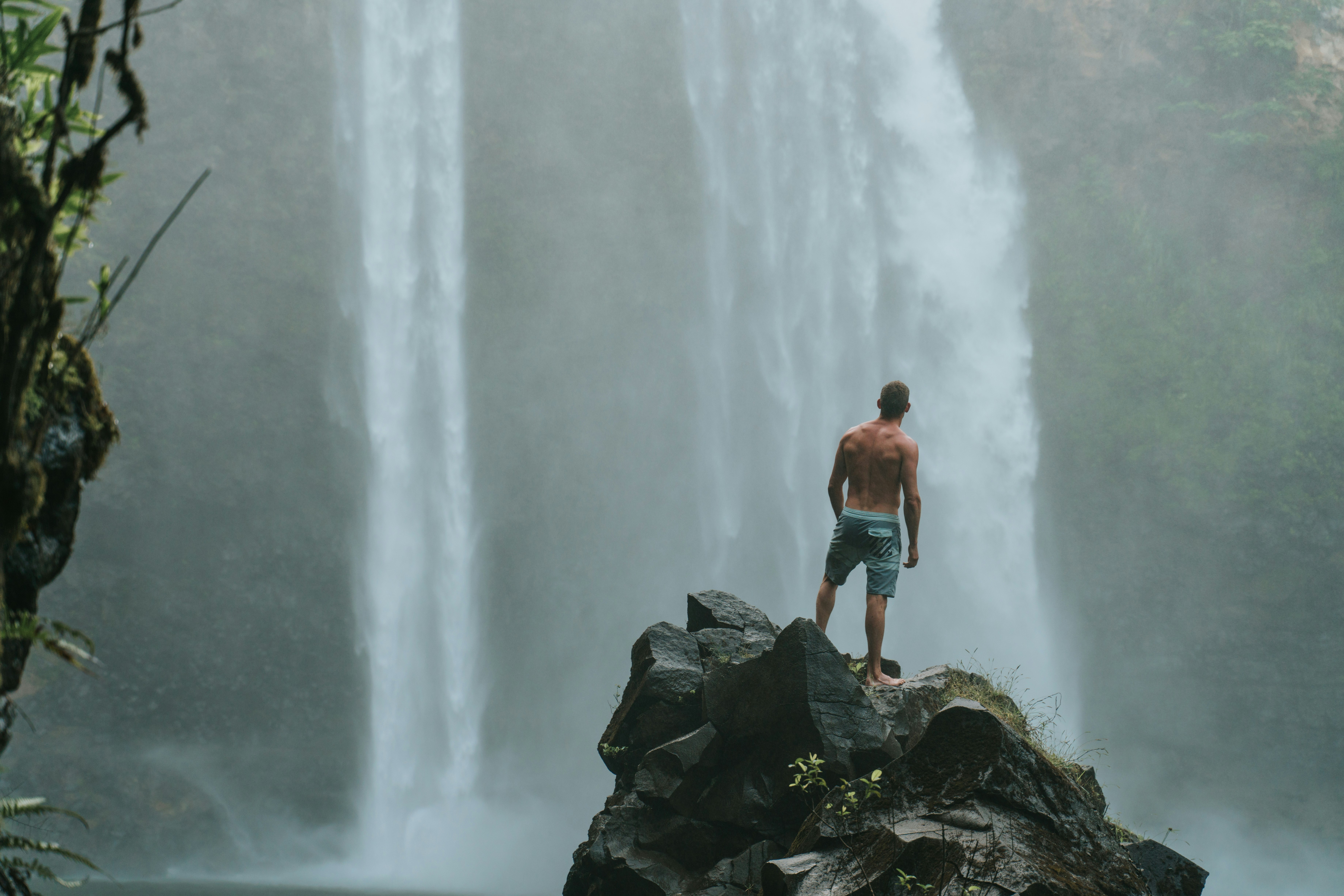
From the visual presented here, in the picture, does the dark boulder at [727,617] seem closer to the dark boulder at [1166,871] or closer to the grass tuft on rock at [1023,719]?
the grass tuft on rock at [1023,719]

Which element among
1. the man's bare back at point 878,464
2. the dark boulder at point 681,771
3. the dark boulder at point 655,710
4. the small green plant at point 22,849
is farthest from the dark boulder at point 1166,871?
the small green plant at point 22,849

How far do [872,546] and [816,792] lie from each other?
4.65ft

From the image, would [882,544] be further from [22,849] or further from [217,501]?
[217,501]

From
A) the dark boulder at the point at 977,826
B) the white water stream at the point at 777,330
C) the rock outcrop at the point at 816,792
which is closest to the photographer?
the dark boulder at the point at 977,826

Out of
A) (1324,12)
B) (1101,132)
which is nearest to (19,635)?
(1101,132)

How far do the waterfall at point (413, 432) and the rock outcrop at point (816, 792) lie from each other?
495 inches

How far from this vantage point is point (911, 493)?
16.6 feet

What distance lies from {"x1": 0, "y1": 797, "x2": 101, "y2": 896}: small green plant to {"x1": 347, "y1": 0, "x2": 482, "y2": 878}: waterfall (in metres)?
15.4

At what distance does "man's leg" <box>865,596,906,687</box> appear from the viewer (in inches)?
197

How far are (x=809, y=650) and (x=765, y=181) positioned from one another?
21171 mm

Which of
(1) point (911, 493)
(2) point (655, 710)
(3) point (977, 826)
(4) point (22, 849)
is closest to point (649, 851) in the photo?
(2) point (655, 710)

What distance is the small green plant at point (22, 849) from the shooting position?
5.82ft

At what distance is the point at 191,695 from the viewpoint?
18.4m

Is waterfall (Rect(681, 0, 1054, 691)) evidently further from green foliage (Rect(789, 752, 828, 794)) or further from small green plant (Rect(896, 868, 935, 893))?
small green plant (Rect(896, 868, 935, 893))
